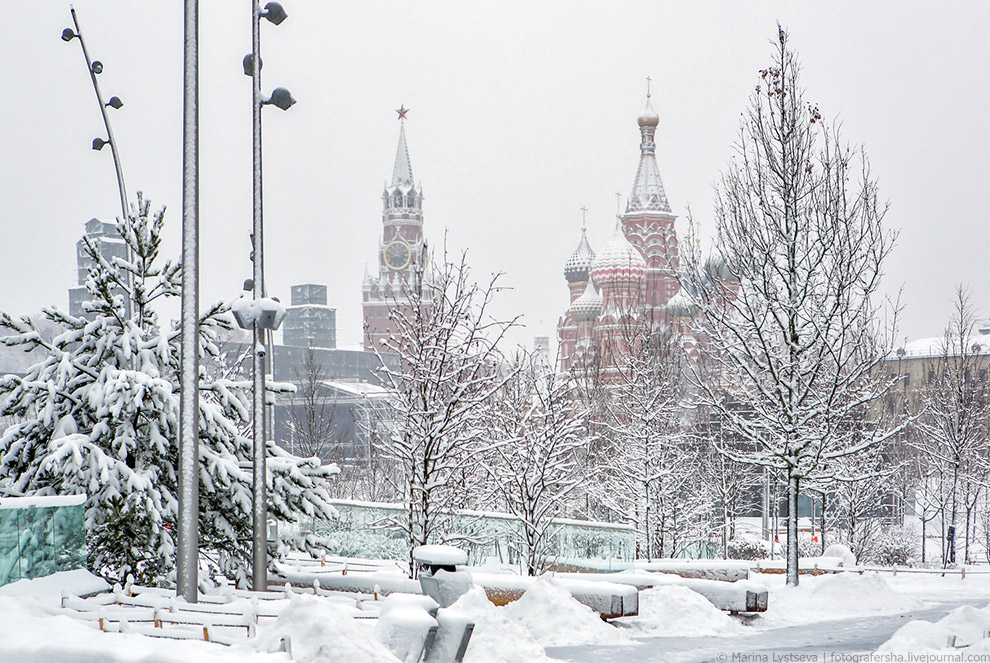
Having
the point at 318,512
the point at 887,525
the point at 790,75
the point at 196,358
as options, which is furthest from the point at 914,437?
the point at 196,358

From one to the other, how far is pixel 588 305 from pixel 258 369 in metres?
97.9

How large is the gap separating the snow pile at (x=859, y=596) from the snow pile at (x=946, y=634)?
246 inches

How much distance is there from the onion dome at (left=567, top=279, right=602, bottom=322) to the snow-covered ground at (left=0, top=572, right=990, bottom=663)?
88.8 metres

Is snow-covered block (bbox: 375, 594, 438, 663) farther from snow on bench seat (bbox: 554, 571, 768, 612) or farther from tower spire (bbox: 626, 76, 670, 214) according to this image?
tower spire (bbox: 626, 76, 670, 214)

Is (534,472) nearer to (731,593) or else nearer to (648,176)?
(731,593)

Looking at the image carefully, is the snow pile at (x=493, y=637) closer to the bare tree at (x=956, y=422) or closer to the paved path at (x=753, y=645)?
the paved path at (x=753, y=645)

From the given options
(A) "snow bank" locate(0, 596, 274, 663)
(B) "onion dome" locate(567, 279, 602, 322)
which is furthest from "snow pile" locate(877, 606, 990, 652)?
(B) "onion dome" locate(567, 279, 602, 322)

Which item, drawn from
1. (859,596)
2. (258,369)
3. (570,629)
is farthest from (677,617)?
(258,369)

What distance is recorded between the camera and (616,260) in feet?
351

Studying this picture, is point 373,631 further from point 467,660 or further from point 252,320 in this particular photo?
point 252,320

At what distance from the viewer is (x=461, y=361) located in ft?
62.6

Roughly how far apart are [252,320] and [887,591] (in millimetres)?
11191

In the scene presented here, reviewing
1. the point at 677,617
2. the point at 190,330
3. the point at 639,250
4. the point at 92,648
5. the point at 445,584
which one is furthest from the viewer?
the point at 639,250

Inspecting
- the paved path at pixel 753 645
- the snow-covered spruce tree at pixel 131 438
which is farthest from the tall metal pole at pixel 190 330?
the paved path at pixel 753 645
